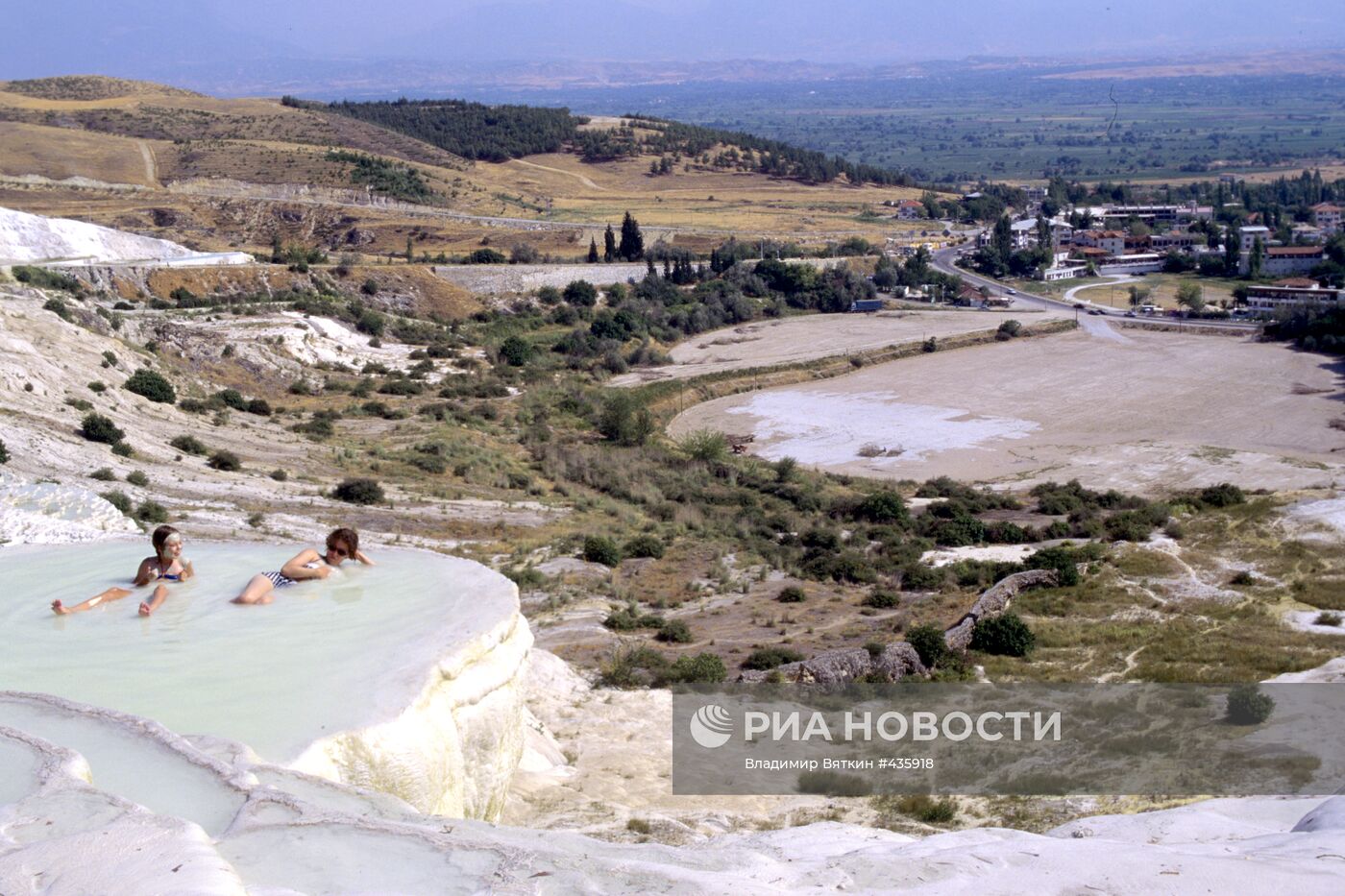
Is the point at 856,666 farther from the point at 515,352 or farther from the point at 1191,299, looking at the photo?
the point at 1191,299

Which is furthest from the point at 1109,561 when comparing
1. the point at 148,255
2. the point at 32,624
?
the point at 148,255

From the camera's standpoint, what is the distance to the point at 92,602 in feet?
30.6

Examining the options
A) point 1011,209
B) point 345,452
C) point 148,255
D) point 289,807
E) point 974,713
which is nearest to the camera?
point 289,807

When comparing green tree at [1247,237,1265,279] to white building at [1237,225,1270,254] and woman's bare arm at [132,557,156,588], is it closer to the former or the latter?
white building at [1237,225,1270,254]

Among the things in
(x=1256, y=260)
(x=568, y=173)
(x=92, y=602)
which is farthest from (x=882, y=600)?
(x=568, y=173)

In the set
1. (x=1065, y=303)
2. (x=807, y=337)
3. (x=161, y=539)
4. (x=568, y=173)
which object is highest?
(x=568, y=173)

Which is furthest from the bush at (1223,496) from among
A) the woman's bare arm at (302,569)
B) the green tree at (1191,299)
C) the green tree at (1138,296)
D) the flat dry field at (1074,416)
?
the green tree at (1138,296)

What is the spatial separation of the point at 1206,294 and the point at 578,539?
195 ft

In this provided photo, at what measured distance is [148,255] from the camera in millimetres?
46156

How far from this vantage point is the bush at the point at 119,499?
16672 millimetres

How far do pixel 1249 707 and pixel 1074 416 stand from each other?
30.6 metres

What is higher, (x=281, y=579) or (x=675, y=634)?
(x=281, y=579)

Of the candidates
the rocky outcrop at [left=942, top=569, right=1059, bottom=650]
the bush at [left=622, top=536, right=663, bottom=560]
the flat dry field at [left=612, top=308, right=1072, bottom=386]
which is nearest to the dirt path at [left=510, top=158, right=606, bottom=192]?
the flat dry field at [left=612, top=308, right=1072, bottom=386]

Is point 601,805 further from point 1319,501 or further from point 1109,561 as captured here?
point 1319,501
